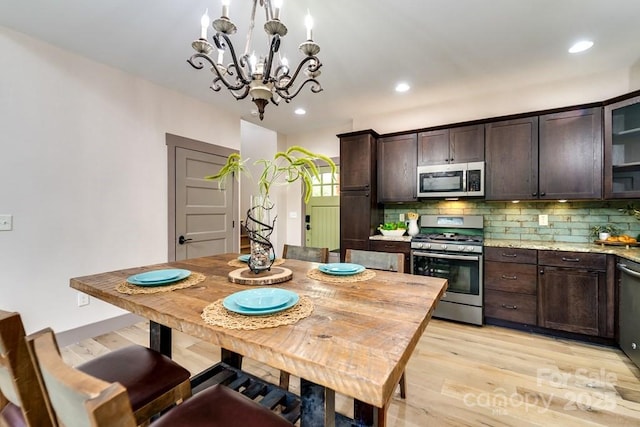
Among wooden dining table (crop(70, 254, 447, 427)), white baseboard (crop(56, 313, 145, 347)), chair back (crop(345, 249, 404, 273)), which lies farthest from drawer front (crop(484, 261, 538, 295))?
white baseboard (crop(56, 313, 145, 347))

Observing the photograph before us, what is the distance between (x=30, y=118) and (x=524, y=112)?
15.9 feet

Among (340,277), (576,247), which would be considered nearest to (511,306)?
(576,247)

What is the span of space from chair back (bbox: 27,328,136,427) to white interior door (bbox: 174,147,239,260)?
9.69 feet

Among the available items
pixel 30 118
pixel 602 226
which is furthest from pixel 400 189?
pixel 30 118

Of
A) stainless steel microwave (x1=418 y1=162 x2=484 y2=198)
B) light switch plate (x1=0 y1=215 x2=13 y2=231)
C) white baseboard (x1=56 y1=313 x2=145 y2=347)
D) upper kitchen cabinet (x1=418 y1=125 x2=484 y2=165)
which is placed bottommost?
white baseboard (x1=56 y1=313 x2=145 y2=347)

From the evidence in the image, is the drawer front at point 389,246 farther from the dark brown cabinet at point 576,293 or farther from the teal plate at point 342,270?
the teal plate at point 342,270

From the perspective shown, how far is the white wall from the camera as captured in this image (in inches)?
88.4

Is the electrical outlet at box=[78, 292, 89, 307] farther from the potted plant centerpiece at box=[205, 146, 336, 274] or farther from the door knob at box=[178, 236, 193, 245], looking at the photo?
the potted plant centerpiece at box=[205, 146, 336, 274]

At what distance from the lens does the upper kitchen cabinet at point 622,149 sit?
2.45 meters

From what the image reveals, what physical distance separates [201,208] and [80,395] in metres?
3.37

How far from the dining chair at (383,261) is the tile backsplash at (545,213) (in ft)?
6.91

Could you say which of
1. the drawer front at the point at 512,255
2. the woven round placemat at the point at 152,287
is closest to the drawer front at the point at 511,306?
the drawer front at the point at 512,255

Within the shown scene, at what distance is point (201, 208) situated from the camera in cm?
365

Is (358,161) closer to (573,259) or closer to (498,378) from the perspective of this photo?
(573,259)
